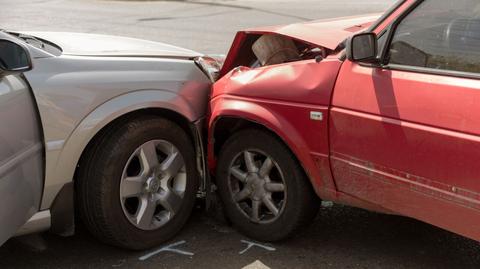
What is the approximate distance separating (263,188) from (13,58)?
156 centimetres

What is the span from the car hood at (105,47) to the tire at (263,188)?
726 millimetres

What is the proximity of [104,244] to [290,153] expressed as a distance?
1.29 metres

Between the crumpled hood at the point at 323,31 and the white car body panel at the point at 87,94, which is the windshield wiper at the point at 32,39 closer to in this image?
the white car body panel at the point at 87,94

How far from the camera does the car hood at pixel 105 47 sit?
3.56 m

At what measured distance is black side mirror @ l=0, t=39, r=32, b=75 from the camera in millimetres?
2824

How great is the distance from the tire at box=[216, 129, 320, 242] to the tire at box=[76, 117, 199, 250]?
25 centimetres

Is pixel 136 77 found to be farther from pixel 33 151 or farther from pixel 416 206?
pixel 416 206

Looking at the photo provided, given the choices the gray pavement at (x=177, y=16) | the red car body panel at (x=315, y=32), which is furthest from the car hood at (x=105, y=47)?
the gray pavement at (x=177, y=16)

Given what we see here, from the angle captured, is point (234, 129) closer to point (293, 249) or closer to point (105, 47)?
point (293, 249)


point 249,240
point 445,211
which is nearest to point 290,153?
point 249,240

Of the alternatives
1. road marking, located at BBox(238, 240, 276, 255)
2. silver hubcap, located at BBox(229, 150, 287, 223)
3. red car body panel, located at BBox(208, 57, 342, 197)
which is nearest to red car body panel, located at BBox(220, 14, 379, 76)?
red car body panel, located at BBox(208, 57, 342, 197)

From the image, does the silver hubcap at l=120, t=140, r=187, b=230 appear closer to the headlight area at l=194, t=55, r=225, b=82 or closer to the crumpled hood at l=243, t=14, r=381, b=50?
the headlight area at l=194, t=55, r=225, b=82

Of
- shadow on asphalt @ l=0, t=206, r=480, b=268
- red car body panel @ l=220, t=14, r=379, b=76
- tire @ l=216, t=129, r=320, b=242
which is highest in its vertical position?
red car body panel @ l=220, t=14, r=379, b=76

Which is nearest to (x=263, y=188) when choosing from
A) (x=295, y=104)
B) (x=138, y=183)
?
(x=295, y=104)
